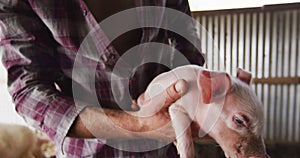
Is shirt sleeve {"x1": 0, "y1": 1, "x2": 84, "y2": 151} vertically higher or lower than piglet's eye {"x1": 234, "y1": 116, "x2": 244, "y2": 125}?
higher

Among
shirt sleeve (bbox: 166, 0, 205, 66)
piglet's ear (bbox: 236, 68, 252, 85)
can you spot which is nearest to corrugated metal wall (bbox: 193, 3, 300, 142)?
shirt sleeve (bbox: 166, 0, 205, 66)

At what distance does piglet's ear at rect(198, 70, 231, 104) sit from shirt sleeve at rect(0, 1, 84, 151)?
0.47 feet

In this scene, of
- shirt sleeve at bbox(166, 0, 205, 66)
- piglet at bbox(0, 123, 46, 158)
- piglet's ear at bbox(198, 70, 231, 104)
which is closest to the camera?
piglet's ear at bbox(198, 70, 231, 104)

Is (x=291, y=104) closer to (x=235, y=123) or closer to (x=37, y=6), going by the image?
(x=235, y=123)

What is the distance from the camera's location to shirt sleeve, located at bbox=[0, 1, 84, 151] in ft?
1.21

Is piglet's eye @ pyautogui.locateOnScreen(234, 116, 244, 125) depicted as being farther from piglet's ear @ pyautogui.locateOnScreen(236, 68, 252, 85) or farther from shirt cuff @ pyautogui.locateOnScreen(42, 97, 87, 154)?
shirt cuff @ pyautogui.locateOnScreen(42, 97, 87, 154)

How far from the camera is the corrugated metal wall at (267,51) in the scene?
53 cm

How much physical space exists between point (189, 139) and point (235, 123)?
48 millimetres

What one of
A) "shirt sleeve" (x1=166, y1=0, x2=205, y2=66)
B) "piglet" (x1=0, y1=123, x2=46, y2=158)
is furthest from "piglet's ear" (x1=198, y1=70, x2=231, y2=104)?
"piglet" (x1=0, y1=123, x2=46, y2=158)

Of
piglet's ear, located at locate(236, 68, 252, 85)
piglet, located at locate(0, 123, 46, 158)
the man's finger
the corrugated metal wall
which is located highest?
the man's finger

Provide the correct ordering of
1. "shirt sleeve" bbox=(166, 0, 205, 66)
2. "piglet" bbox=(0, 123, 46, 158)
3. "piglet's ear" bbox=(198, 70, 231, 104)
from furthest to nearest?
"piglet" bbox=(0, 123, 46, 158) → "shirt sleeve" bbox=(166, 0, 205, 66) → "piglet's ear" bbox=(198, 70, 231, 104)

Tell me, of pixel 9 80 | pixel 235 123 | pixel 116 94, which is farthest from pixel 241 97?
pixel 9 80

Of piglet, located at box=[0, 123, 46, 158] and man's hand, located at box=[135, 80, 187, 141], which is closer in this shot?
man's hand, located at box=[135, 80, 187, 141]

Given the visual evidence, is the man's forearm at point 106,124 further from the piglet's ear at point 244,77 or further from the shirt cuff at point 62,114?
the piglet's ear at point 244,77
